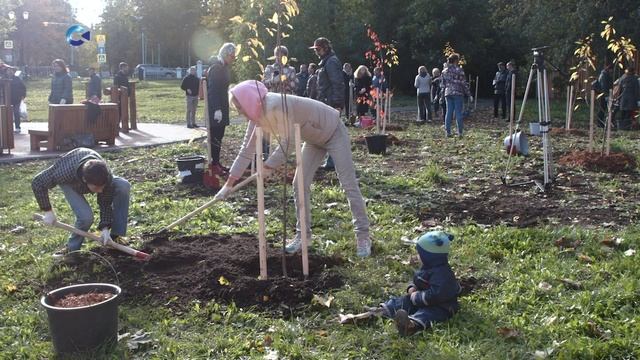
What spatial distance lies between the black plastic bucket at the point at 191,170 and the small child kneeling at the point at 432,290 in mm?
5823

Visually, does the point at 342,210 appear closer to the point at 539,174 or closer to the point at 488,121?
the point at 539,174

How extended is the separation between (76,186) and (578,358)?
14.1ft

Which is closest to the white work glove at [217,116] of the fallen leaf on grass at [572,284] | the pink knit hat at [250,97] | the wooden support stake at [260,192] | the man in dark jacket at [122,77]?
the pink knit hat at [250,97]

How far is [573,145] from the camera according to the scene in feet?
45.4

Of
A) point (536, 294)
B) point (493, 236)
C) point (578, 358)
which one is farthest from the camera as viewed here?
point (493, 236)

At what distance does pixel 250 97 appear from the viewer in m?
5.01

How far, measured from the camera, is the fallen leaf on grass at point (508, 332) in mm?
4117

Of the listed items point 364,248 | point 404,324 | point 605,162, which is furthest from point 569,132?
point 404,324

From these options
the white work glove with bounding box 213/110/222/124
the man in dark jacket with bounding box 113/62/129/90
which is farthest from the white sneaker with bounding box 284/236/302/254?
the man in dark jacket with bounding box 113/62/129/90

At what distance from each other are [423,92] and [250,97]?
16176 millimetres

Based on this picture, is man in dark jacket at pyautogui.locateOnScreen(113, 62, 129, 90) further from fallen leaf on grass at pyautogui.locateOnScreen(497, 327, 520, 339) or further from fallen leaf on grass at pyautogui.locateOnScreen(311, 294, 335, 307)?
fallen leaf on grass at pyautogui.locateOnScreen(497, 327, 520, 339)

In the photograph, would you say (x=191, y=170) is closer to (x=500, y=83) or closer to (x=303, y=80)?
(x=303, y=80)

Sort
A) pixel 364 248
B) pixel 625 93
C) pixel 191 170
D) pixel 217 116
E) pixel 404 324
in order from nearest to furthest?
pixel 404 324 → pixel 364 248 → pixel 191 170 → pixel 217 116 → pixel 625 93

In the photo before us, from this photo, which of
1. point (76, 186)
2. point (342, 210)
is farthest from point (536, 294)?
point (76, 186)
